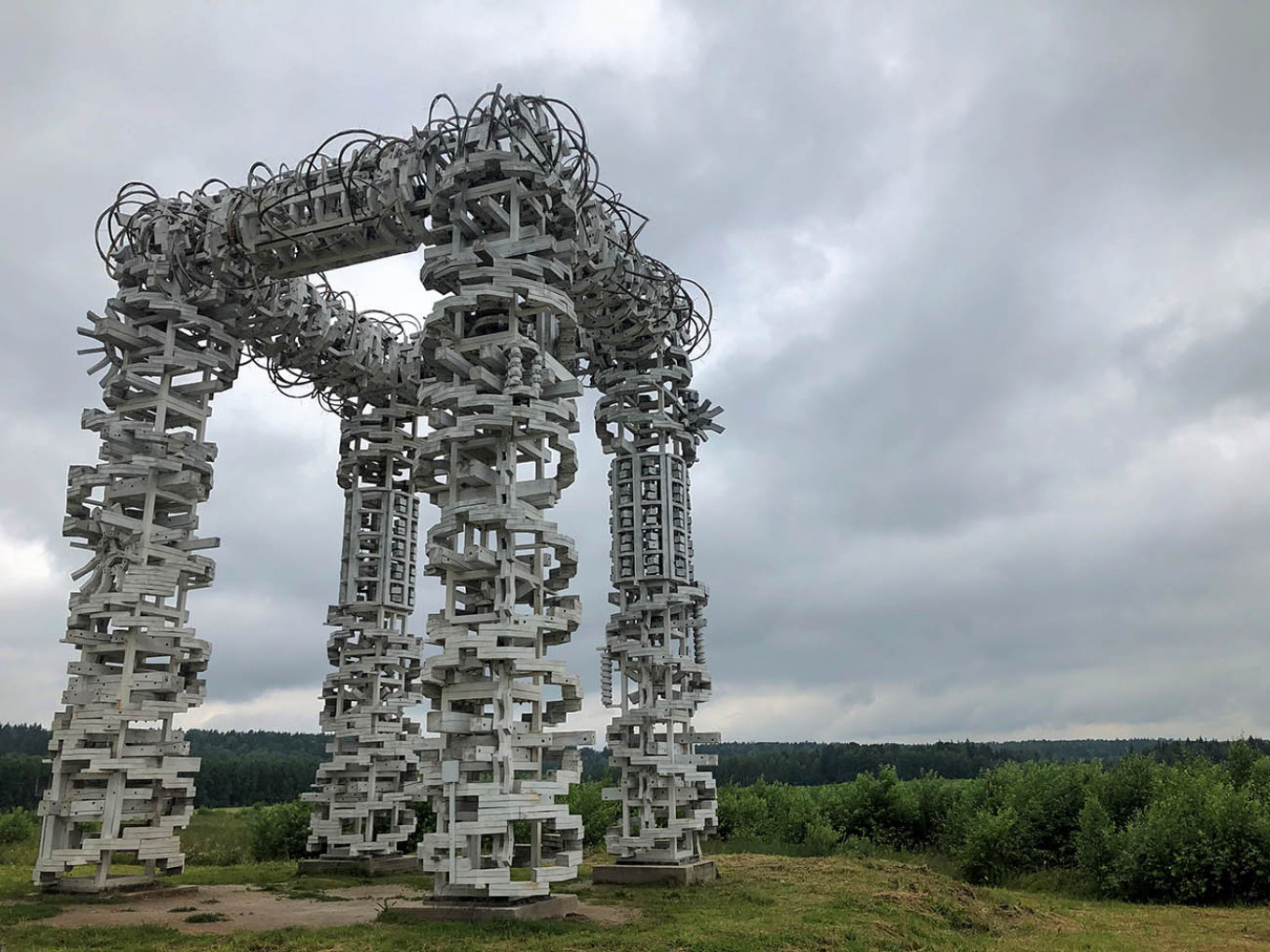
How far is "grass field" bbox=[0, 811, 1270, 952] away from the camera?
11094 mm

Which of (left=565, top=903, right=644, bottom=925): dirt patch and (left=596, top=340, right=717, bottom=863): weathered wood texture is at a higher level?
(left=596, top=340, right=717, bottom=863): weathered wood texture

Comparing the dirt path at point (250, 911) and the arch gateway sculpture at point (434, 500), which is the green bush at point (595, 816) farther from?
the dirt path at point (250, 911)

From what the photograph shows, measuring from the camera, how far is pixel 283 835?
25062mm

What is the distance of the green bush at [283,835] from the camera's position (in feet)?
81.6

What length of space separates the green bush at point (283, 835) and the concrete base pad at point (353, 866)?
477 cm

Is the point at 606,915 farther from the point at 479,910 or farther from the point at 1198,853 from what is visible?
the point at 1198,853

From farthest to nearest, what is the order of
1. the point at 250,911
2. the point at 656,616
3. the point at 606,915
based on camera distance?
the point at 656,616 → the point at 250,911 → the point at 606,915

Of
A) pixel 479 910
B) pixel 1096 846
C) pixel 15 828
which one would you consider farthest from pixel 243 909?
pixel 15 828

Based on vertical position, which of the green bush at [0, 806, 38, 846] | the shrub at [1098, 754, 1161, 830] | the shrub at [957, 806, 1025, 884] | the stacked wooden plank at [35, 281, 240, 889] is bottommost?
the shrub at [957, 806, 1025, 884]

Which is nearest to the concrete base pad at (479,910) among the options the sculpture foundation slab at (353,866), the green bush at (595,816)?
the sculpture foundation slab at (353,866)

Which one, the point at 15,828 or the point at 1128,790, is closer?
the point at 1128,790

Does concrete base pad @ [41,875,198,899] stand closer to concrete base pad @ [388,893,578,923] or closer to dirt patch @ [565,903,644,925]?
concrete base pad @ [388,893,578,923]

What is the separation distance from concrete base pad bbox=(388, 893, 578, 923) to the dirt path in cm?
43

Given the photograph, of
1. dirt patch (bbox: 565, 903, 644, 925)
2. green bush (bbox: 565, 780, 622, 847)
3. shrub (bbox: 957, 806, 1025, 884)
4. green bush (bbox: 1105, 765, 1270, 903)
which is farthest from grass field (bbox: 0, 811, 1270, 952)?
green bush (bbox: 565, 780, 622, 847)
